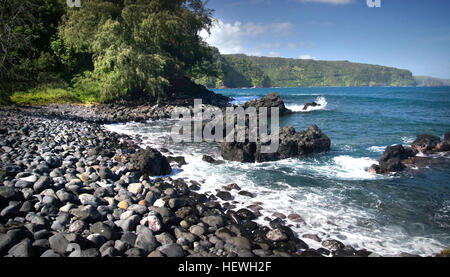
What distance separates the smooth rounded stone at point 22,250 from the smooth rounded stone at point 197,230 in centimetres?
264

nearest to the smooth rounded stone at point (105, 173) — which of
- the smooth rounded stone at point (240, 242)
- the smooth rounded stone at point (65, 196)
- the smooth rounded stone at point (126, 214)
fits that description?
the smooth rounded stone at point (65, 196)

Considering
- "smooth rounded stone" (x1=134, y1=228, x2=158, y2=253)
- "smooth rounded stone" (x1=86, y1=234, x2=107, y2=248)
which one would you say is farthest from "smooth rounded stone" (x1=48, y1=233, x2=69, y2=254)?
"smooth rounded stone" (x1=134, y1=228, x2=158, y2=253)

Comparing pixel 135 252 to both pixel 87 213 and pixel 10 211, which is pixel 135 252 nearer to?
pixel 87 213

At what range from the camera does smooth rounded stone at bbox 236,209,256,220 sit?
6.33 m

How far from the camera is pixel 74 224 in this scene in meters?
4.48

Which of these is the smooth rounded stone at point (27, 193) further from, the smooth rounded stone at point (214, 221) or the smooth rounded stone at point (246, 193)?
the smooth rounded stone at point (246, 193)

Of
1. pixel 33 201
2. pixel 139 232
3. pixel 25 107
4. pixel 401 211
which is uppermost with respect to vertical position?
pixel 25 107

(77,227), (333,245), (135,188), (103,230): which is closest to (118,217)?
(103,230)

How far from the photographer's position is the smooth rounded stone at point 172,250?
13.9 ft

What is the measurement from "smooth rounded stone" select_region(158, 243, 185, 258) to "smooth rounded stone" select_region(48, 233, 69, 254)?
4.64 ft

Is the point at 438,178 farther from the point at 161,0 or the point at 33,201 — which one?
the point at 161,0
